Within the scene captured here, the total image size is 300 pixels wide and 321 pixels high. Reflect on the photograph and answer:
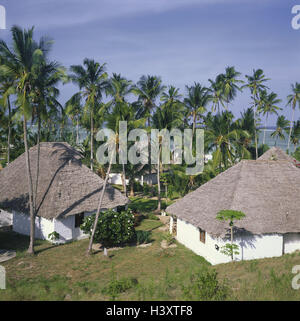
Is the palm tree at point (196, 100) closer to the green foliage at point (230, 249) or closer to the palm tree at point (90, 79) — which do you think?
the palm tree at point (90, 79)

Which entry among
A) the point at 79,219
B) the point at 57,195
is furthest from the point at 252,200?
the point at 57,195

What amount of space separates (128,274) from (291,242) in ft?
32.4

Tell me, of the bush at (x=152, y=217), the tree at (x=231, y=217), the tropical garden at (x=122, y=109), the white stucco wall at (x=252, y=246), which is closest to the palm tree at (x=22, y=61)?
the tropical garden at (x=122, y=109)

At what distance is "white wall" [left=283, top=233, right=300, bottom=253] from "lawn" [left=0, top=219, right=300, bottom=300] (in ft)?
4.30

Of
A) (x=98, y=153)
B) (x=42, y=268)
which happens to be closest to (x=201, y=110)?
(x=98, y=153)

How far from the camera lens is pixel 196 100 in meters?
38.4

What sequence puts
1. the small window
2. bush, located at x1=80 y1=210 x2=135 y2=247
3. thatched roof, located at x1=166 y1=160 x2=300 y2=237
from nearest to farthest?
thatched roof, located at x1=166 y1=160 x2=300 y2=237 < bush, located at x1=80 y1=210 x2=135 y2=247 < the small window

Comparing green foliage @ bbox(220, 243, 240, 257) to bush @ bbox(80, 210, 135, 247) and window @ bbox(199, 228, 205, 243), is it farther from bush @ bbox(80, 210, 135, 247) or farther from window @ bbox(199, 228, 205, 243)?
bush @ bbox(80, 210, 135, 247)

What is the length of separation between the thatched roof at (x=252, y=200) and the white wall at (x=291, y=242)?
3.36 ft

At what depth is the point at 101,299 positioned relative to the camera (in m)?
11.4

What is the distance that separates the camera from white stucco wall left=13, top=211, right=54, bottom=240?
19766mm
